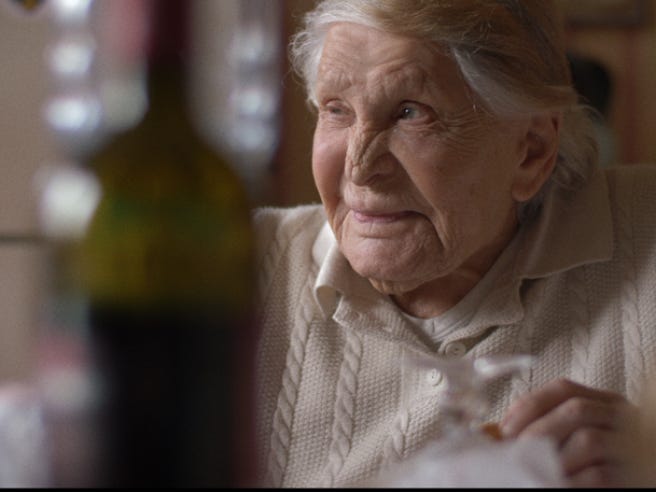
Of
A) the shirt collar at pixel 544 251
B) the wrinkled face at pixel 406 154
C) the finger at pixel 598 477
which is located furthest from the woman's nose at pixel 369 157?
the finger at pixel 598 477

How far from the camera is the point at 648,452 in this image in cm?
65

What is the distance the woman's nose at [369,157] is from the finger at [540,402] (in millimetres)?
537

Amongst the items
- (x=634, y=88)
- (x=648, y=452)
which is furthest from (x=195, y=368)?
(x=634, y=88)

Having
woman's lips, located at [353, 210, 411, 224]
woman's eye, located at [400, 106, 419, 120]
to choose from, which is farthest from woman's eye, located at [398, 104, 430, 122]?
woman's lips, located at [353, 210, 411, 224]

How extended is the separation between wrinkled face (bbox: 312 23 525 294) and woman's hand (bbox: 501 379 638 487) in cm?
50

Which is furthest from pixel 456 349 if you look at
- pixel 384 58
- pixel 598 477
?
pixel 598 477

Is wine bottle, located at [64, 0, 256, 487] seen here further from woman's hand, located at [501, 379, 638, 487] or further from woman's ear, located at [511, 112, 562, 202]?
woman's ear, located at [511, 112, 562, 202]

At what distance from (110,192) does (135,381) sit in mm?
124

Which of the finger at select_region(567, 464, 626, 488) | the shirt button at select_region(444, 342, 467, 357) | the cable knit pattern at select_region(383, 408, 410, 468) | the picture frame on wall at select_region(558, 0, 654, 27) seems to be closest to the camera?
the finger at select_region(567, 464, 626, 488)

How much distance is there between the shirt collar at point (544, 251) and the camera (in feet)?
4.52

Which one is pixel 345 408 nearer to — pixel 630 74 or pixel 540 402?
pixel 540 402

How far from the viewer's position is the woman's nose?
1.29 metres

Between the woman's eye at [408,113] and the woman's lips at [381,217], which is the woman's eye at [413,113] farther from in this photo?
the woman's lips at [381,217]

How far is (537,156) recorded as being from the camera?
1411 millimetres
